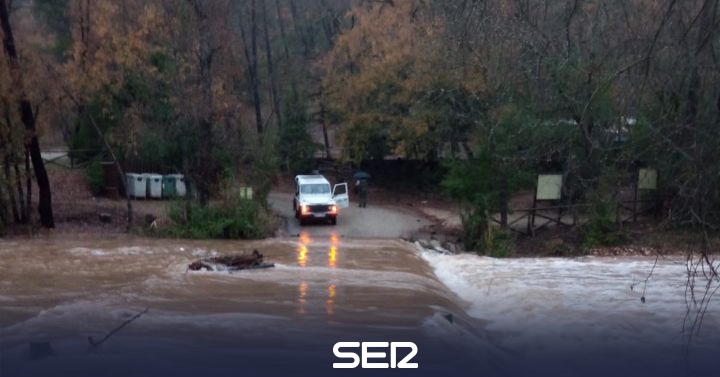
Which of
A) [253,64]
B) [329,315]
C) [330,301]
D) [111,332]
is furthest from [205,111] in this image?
[253,64]

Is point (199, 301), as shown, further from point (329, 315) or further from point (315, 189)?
point (315, 189)

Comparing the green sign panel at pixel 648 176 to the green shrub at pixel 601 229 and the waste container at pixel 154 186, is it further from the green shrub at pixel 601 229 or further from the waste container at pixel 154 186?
the waste container at pixel 154 186

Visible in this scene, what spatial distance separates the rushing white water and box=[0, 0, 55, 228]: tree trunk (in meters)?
15.2

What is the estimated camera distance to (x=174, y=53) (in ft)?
125

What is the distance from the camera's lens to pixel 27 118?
102ft

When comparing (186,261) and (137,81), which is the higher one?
(137,81)

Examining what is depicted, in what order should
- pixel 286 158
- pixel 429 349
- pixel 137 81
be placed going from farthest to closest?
1. pixel 286 158
2. pixel 137 81
3. pixel 429 349

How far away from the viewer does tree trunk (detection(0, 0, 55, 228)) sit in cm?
3011

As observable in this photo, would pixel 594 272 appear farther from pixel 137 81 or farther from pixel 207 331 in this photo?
pixel 137 81

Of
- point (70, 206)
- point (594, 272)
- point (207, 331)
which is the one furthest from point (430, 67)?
point (207, 331)

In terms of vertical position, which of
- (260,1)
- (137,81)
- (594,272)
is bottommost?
(594,272)

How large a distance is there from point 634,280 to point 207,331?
12.0 metres

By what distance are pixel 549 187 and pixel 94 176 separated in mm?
22593

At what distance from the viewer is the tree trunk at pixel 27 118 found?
30109 millimetres
